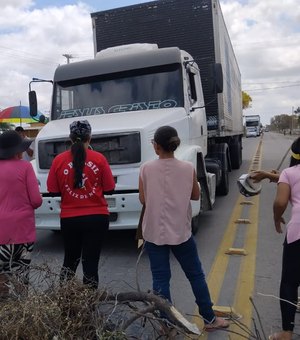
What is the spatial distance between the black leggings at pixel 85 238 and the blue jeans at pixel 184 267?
0.53m

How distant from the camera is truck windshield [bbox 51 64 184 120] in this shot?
694 centimetres

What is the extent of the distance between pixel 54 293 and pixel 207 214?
5.88 m

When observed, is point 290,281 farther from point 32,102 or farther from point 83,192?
point 32,102

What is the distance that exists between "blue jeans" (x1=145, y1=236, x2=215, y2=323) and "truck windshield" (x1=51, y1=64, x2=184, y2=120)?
3.52 meters

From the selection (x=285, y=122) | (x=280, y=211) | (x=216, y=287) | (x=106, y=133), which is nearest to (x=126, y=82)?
(x=106, y=133)

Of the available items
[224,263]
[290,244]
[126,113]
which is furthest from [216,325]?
[126,113]

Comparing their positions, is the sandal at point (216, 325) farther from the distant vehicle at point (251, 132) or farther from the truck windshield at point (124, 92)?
the distant vehicle at point (251, 132)

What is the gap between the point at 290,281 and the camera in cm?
339

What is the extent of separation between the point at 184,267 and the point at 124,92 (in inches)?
156

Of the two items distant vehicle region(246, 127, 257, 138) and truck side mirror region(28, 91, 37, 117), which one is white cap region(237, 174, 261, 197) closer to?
truck side mirror region(28, 91, 37, 117)

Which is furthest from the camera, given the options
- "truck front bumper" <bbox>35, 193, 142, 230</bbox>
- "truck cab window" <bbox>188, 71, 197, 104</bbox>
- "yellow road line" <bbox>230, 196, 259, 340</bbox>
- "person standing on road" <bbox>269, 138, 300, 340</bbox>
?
"truck cab window" <bbox>188, 71, 197, 104</bbox>

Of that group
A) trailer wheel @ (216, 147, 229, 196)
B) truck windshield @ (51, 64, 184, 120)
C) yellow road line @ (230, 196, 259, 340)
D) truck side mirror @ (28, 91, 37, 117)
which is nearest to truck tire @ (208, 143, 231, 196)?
trailer wheel @ (216, 147, 229, 196)

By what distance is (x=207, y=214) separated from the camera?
8.57 metres

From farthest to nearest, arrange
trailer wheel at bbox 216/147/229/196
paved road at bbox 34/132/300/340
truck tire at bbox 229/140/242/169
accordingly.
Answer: truck tire at bbox 229/140/242/169 → trailer wheel at bbox 216/147/229/196 → paved road at bbox 34/132/300/340
